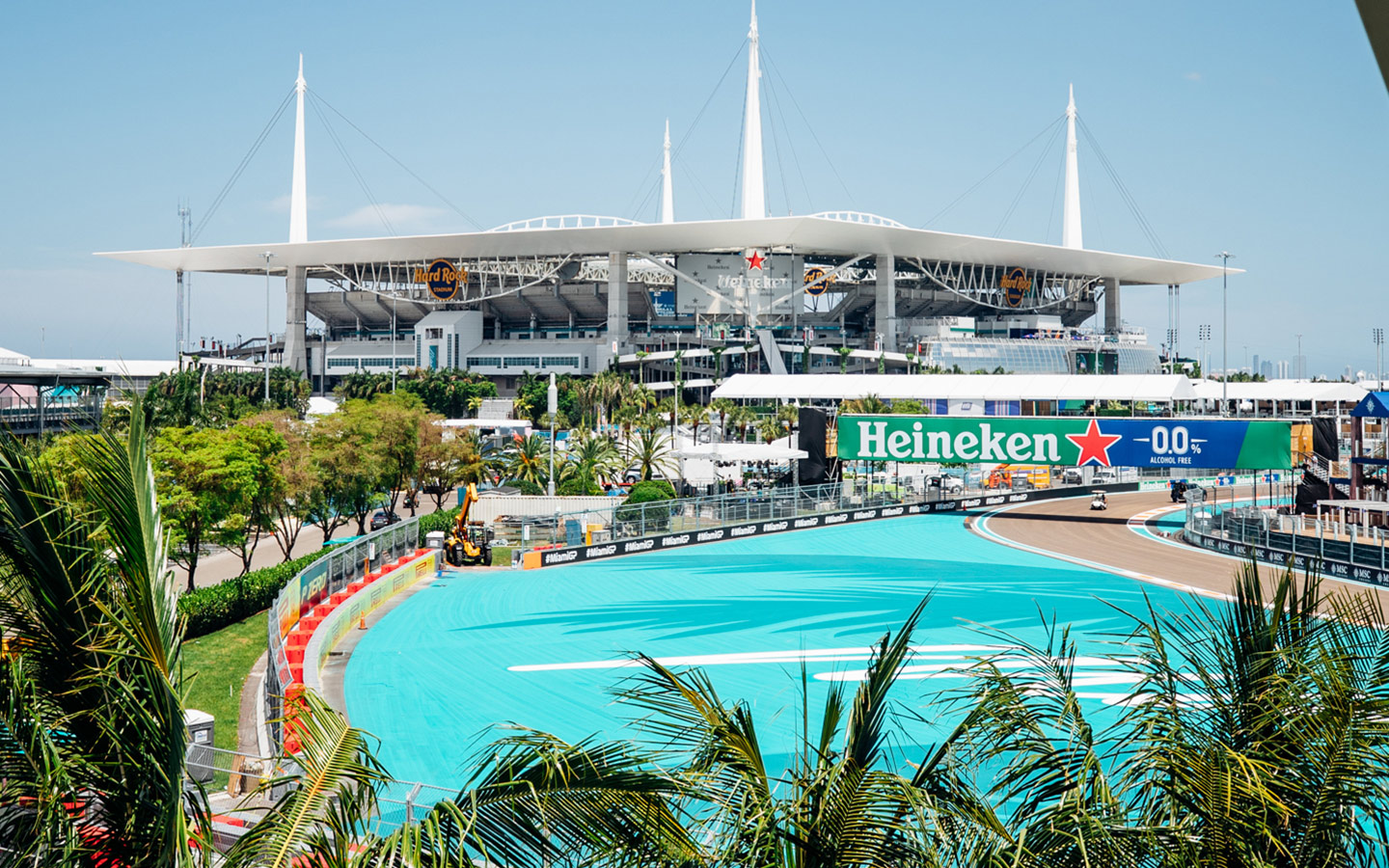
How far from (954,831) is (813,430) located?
48.3 m

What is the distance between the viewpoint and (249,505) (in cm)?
3562

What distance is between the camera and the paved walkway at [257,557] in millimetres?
39828

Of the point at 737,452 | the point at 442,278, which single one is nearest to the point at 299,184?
the point at 442,278

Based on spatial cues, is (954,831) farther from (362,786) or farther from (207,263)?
(207,263)

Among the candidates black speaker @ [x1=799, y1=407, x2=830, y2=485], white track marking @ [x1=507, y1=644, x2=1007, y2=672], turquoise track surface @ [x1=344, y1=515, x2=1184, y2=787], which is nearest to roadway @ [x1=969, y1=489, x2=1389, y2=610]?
turquoise track surface @ [x1=344, y1=515, x2=1184, y2=787]

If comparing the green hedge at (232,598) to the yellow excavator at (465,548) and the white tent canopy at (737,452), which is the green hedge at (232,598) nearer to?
the yellow excavator at (465,548)

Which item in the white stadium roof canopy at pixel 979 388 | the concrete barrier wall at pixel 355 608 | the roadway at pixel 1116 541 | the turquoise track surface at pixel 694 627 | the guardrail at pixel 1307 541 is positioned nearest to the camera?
the turquoise track surface at pixel 694 627

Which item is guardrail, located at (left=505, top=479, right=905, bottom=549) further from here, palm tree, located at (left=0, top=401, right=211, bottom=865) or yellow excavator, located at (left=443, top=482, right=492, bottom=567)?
palm tree, located at (left=0, top=401, right=211, bottom=865)

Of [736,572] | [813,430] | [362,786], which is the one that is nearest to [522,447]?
[813,430]

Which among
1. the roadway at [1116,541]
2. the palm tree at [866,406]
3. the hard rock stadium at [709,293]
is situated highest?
the hard rock stadium at [709,293]

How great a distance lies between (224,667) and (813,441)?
32478 millimetres

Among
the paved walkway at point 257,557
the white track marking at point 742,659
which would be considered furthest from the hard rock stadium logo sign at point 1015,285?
the white track marking at point 742,659

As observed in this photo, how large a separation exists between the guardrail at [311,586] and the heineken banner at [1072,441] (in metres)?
22.6

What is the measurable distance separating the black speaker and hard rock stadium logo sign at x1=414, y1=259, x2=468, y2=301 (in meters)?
77.7
